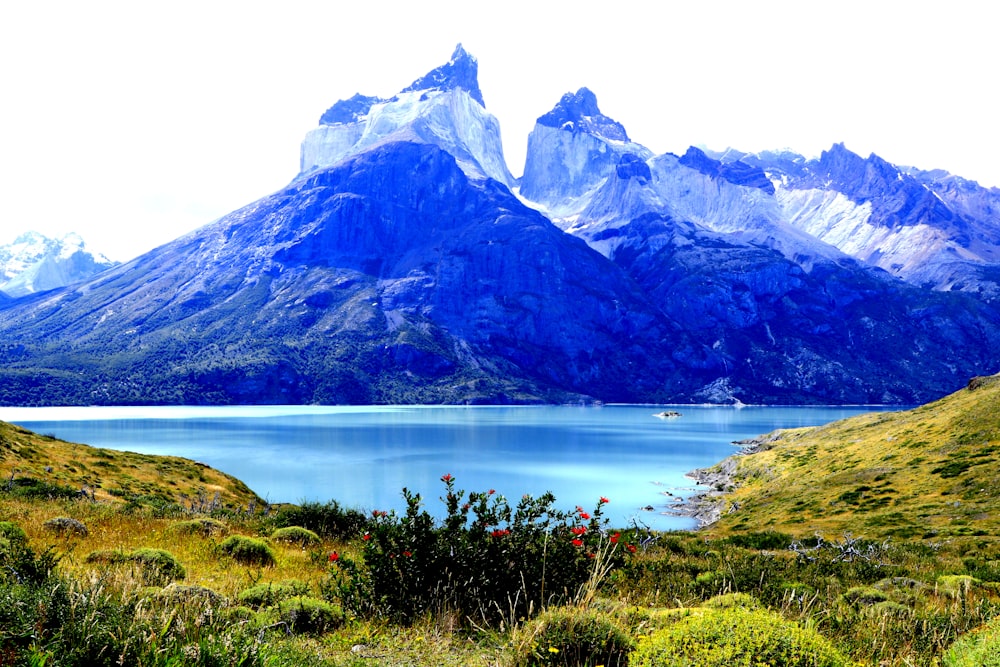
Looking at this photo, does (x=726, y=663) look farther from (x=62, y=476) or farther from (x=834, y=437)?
(x=834, y=437)

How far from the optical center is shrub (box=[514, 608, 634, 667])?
6.77 m

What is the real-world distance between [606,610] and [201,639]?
5056mm

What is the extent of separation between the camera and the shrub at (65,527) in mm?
12820

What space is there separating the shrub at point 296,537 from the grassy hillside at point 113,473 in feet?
46.8

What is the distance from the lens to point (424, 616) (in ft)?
28.8

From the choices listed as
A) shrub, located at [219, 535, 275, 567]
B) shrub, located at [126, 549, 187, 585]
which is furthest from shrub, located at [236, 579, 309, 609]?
shrub, located at [219, 535, 275, 567]

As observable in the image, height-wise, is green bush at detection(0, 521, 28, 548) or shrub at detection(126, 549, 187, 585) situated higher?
green bush at detection(0, 521, 28, 548)

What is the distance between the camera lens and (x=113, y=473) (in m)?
42.4

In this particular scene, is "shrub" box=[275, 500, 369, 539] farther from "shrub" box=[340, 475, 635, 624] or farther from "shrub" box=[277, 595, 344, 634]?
"shrub" box=[277, 595, 344, 634]

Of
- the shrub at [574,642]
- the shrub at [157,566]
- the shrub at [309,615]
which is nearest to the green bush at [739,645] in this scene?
the shrub at [574,642]

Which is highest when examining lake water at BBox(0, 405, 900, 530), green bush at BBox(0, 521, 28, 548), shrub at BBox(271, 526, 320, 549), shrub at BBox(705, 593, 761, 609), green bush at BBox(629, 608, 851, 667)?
green bush at BBox(629, 608, 851, 667)

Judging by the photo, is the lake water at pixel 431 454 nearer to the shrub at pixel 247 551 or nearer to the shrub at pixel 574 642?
the shrub at pixel 247 551

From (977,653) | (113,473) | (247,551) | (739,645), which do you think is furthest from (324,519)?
(113,473)

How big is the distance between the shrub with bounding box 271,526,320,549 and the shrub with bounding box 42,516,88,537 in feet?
14.6
